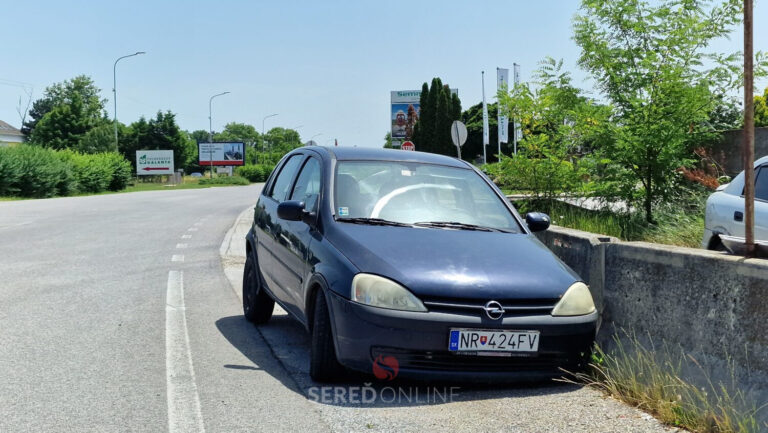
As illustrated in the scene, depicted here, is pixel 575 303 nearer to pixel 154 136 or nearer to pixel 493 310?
pixel 493 310

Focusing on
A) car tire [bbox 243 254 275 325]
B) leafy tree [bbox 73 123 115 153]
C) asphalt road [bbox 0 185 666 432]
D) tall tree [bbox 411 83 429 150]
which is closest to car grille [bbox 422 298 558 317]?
asphalt road [bbox 0 185 666 432]

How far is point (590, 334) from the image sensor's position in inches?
191

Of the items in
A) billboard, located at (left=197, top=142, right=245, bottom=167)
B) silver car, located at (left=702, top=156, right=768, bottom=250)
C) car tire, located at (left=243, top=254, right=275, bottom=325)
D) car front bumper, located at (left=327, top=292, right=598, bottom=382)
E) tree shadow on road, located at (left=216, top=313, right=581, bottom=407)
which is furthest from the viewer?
billboard, located at (left=197, top=142, right=245, bottom=167)

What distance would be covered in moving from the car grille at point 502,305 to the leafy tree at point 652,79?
6.27 meters

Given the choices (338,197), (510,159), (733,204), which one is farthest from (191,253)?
(733,204)

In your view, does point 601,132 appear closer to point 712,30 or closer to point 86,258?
point 712,30

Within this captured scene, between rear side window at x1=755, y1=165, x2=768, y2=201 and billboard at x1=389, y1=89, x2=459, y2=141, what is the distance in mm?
72175

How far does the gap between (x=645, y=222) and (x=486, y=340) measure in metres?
6.71

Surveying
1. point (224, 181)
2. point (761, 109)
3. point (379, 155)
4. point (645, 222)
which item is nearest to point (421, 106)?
point (224, 181)

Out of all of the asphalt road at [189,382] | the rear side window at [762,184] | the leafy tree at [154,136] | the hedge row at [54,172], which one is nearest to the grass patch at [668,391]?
the asphalt road at [189,382]

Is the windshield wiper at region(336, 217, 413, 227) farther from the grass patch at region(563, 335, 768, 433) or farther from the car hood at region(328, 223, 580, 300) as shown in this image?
the grass patch at region(563, 335, 768, 433)

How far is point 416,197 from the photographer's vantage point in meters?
5.81

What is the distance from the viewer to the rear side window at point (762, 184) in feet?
22.7

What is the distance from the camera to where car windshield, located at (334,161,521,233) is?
5590 mm
